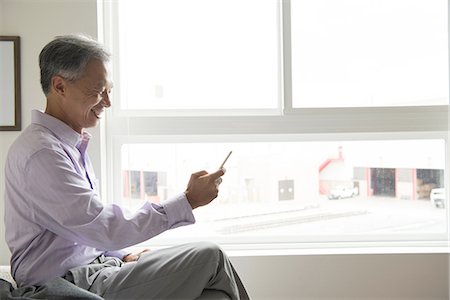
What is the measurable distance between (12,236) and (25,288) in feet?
0.69

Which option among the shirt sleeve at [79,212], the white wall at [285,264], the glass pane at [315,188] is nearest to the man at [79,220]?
the shirt sleeve at [79,212]

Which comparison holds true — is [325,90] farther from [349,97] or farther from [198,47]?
[198,47]

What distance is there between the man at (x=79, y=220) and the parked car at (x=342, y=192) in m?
1.26

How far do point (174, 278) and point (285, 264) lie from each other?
118 centimetres

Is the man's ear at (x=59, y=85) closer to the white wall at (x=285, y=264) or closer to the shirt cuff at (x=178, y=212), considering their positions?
the shirt cuff at (x=178, y=212)

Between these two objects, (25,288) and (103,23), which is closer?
(25,288)

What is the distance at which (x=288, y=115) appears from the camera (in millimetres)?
2984

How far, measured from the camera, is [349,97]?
301cm

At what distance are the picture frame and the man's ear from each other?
2.82 ft

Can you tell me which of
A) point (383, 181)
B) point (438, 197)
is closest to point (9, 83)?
point (383, 181)

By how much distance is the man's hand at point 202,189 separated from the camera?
1.90 meters

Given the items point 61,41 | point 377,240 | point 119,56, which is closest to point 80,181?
point 61,41

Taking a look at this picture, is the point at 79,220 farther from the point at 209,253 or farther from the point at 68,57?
the point at 68,57

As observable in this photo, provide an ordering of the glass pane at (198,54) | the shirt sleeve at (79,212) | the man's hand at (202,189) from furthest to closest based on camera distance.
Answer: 1. the glass pane at (198,54)
2. the man's hand at (202,189)
3. the shirt sleeve at (79,212)
